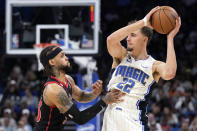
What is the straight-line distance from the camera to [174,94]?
36.6ft

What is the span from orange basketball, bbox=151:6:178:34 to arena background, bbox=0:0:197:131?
11.7 ft

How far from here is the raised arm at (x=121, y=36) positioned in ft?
13.4

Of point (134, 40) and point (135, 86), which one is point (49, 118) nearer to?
point (135, 86)

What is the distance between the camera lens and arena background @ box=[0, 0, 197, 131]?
29.0ft

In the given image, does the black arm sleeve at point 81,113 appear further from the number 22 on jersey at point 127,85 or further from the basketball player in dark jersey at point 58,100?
the number 22 on jersey at point 127,85

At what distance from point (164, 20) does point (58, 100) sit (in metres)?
1.36

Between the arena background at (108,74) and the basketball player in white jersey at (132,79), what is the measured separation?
332cm

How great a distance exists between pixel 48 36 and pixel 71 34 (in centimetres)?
47

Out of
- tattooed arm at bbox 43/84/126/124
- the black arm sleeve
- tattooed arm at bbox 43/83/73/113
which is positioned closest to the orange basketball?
tattooed arm at bbox 43/84/126/124

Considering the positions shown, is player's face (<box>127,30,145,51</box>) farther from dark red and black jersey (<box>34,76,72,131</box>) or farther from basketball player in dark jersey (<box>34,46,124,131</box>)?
dark red and black jersey (<box>34,76,72,131</box>)

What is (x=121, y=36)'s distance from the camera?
4.22 meters

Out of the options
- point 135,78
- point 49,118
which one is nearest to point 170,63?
point 135,78

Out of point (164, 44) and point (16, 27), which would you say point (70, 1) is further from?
point (164, 44)

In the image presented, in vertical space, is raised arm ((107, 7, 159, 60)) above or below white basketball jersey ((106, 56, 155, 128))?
above
